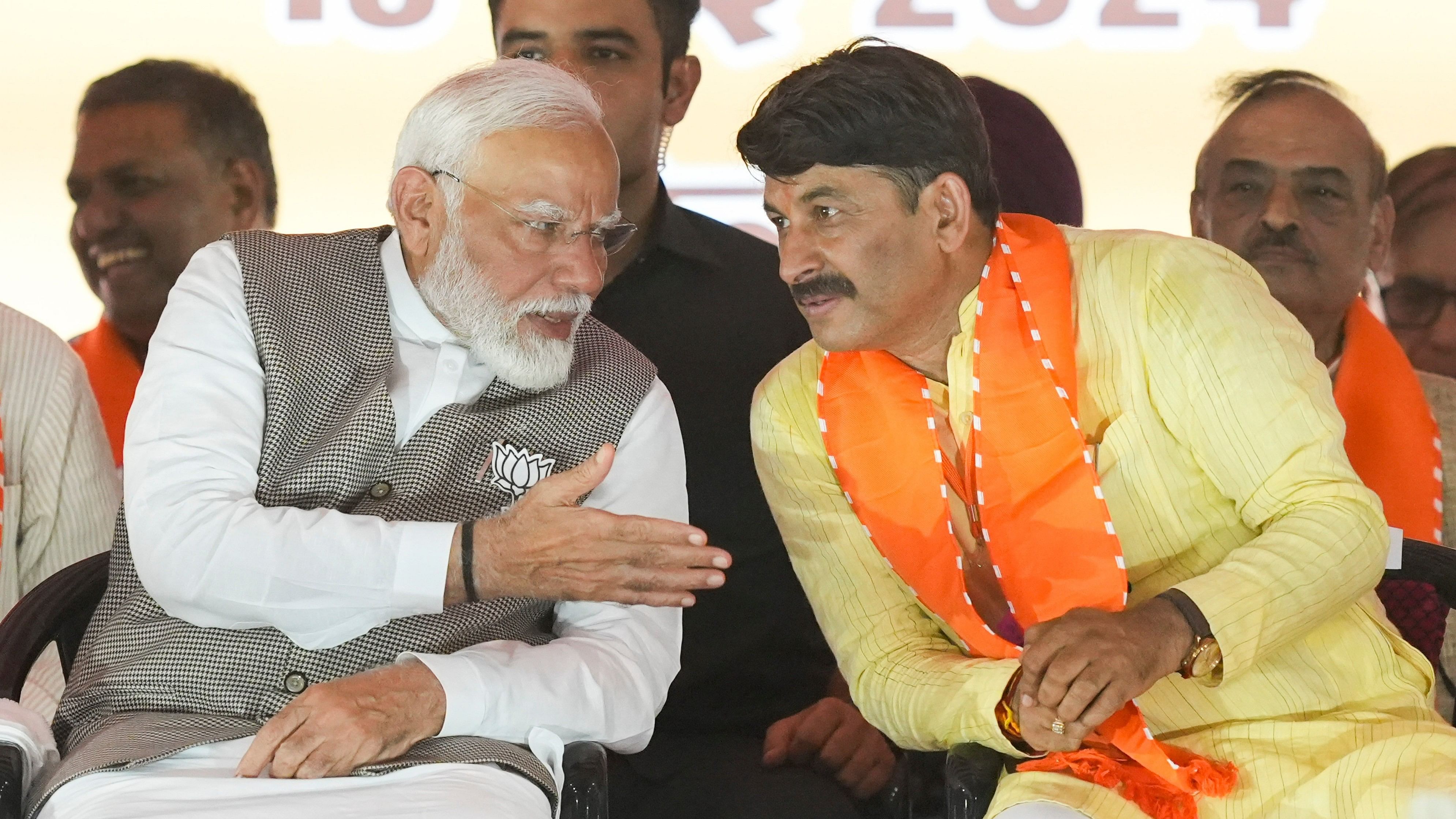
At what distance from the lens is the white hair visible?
8.63 ft

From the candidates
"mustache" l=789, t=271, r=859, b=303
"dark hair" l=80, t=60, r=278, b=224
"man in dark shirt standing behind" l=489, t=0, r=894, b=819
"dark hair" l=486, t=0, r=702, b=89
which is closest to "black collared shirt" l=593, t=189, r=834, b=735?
"man in dark shirt standing behind" l=489, t=0, r=894, b=819

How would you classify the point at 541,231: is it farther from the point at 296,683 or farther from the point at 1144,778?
the point at 1144,778

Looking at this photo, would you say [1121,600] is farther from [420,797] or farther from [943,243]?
[420,797]

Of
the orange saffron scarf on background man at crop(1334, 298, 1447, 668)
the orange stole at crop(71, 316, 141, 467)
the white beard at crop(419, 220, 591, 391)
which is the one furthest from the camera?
the orange stole at crop(71, 316, 141, 467)

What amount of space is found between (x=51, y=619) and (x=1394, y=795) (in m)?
2.00

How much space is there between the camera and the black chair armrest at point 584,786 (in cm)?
219

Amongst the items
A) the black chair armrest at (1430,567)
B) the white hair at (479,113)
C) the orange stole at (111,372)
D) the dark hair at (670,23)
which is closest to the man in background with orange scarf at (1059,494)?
the black chair armrest at (1430,567)

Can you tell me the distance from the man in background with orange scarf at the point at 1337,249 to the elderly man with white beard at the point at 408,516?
1547 mm

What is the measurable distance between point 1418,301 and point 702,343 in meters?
1.98

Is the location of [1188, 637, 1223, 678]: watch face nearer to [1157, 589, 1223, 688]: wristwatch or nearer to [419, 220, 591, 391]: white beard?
[1157, 589, 1223, 688]: wristwatch

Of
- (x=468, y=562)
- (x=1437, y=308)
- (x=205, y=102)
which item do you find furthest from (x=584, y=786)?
(x=1437, y=308)

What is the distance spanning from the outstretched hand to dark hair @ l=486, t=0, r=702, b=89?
1490 millimetres

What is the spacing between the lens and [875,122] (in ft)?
8.65

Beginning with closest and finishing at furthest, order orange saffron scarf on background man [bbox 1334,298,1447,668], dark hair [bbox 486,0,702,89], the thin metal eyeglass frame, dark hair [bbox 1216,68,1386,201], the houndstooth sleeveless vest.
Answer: the houndstooth sleeveless vest < orange saffron scarf on background man [bbox 1334,298,1447,668] < dark hair [bbox 486,0,702,89] < dark hair [bbox 1216,68,1386,201] < the thin metal eyeglass frame
